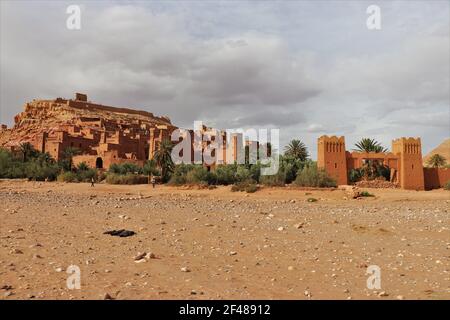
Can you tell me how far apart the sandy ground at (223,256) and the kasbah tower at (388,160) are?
2067 cm

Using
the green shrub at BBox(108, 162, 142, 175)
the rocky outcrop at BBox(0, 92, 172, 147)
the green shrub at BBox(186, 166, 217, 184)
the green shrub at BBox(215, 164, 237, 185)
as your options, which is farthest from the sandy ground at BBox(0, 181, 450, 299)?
the rocky outcrop at BBox(0, 92, 172, 147)

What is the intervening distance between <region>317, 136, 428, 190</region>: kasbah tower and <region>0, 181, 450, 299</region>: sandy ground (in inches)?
814

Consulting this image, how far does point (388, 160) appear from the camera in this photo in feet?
117

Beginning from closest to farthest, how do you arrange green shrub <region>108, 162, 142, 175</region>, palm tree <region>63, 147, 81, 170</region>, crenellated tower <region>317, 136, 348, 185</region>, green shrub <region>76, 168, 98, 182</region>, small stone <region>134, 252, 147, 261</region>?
small stone <region>134, 252, 147, 261</region>, crenellated tower <region>317, 136, 348, 185</region>, green shrub <region>76, 168, 98, 182</region>, green shrub <region>108, 162, 142, 175</region>, palm tree <region>63, 147, 81, 170</region>

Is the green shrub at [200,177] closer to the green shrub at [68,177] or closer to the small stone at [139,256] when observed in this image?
the green shrub at [68,177]

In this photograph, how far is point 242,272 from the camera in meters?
6.68

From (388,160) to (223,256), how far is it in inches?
1238

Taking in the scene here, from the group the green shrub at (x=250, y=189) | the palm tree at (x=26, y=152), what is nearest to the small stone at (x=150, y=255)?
the green shrub at (x=250, y=189)

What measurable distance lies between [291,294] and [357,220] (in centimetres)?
776

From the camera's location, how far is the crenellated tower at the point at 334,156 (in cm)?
3322

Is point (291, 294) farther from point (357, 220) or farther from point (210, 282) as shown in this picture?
point (357, 220)

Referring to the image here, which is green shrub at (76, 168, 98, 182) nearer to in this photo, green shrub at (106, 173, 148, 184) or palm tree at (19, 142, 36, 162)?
green shrub at (106, 173, 148, 184)

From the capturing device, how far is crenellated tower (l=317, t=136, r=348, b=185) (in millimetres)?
33219
